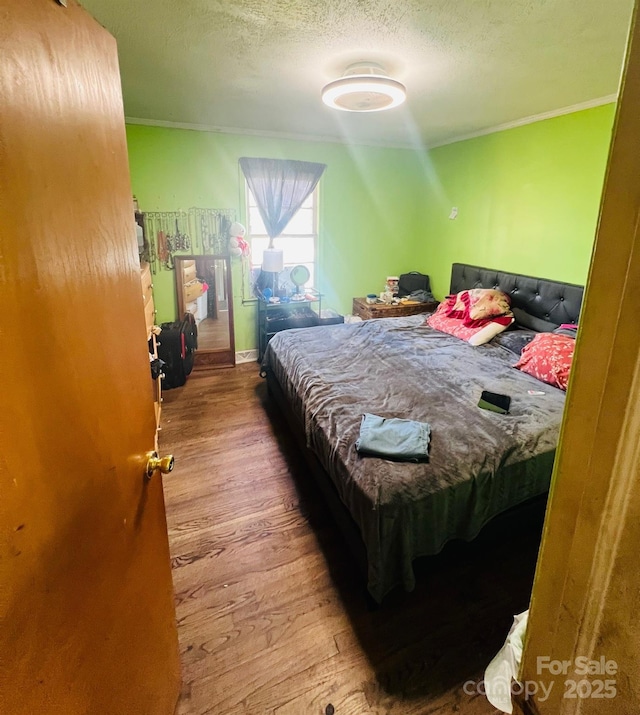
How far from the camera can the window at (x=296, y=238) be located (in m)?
4.25

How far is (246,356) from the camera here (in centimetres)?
450

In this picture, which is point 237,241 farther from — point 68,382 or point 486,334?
point 68,382

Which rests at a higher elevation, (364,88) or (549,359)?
(364,88)

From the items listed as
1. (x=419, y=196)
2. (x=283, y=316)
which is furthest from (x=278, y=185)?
(x=419, y=196)

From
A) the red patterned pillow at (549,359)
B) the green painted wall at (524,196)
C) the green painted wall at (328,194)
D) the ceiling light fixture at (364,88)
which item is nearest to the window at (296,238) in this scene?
the green painted wall at (328,194)

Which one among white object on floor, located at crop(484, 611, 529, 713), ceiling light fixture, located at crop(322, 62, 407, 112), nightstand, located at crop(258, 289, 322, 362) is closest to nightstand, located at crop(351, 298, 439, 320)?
nightstand, located at crop(258, 289, 322, 362)

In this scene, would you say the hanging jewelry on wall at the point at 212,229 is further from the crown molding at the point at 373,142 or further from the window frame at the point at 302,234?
the crown molding at the point at 373,142

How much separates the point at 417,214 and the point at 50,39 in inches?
184

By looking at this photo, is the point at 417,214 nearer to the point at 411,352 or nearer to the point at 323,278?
the point at 323,278

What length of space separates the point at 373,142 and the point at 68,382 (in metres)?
4.47

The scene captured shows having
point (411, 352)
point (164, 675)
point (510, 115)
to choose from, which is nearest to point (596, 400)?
point (164, 675)

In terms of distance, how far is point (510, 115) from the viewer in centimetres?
320

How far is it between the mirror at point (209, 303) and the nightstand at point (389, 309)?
1536 mm

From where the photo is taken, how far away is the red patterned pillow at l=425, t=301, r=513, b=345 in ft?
10.6
